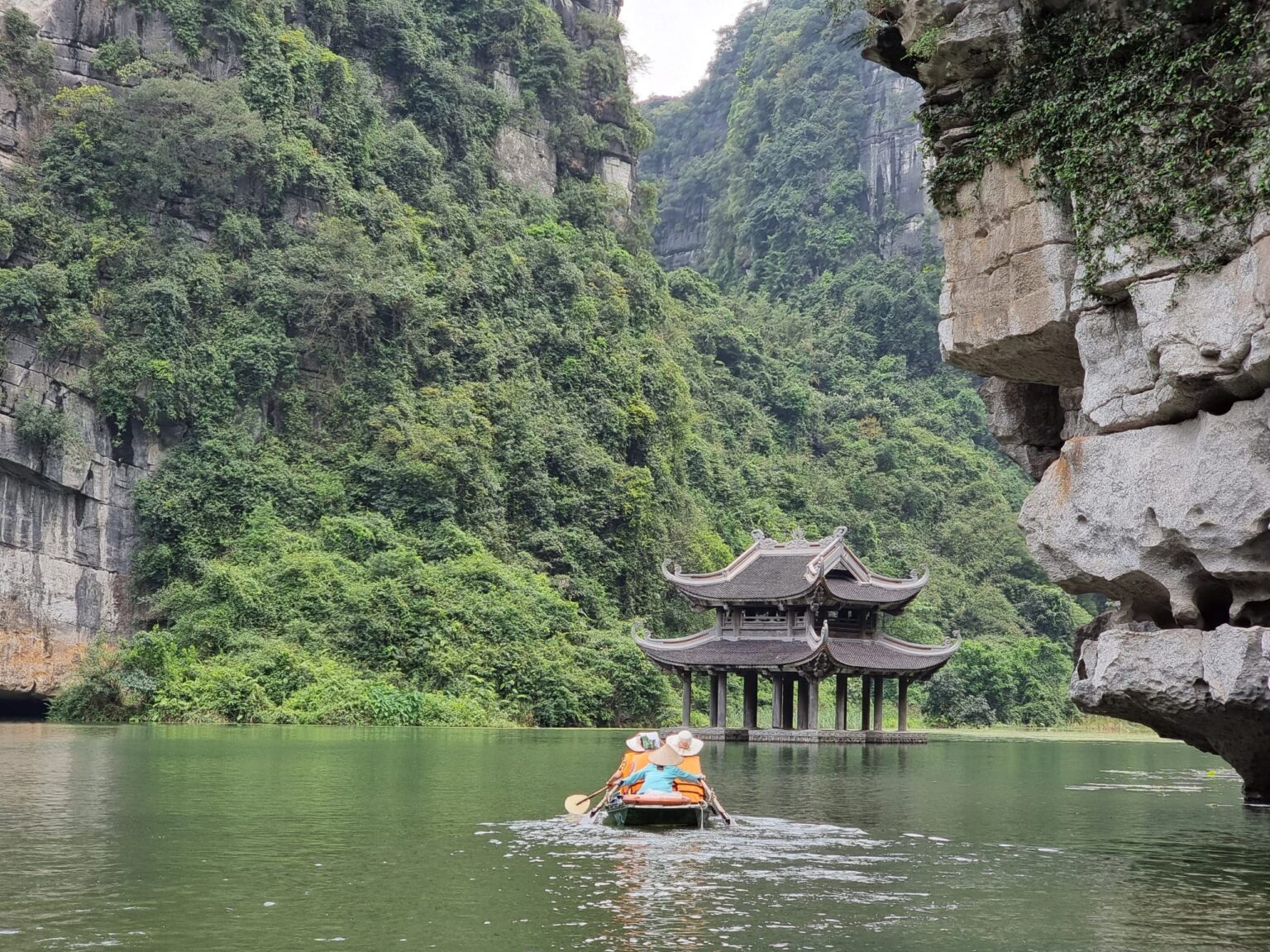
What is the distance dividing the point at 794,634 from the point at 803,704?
183cm

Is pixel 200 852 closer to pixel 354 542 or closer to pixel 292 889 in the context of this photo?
pixel 292 889

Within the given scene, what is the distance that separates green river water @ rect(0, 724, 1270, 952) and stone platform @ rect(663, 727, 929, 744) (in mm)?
10408

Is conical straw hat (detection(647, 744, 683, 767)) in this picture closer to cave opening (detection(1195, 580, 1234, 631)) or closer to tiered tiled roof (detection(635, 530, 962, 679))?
cave opening (detection(1195, 580, 1234, 631))

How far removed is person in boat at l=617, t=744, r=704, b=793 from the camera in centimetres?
1506

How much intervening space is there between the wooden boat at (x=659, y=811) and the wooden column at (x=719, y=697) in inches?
781

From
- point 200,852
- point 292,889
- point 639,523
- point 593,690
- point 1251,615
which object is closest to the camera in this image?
point 292,889

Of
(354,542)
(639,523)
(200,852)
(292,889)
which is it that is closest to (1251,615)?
(292,889)

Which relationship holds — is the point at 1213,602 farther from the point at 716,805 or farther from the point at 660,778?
the point at 660,778

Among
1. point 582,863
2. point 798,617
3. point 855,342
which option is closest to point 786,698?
point 798,617

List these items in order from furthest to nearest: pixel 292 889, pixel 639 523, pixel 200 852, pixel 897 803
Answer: pixel 639 523 < pixel 897 803 < pixel 200 852 < pixel 292 889

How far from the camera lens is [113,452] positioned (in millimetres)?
41125

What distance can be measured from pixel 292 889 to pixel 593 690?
30271mm

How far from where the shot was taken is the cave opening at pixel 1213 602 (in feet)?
44.9

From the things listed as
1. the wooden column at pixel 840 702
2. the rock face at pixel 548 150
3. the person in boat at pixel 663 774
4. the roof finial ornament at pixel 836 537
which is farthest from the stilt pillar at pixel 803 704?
the rock face at pixel 548 150
